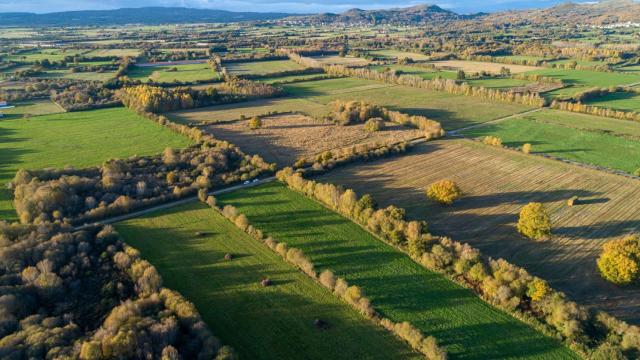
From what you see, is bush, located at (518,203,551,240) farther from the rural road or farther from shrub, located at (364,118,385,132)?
shrub, located at (364,118,385,132)

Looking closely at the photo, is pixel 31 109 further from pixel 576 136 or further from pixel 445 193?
pixel 576 136

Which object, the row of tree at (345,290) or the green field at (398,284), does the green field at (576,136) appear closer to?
the green field at (398,284)

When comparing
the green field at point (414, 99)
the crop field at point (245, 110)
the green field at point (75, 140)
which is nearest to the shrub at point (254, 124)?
the crop field at point (245, 110)

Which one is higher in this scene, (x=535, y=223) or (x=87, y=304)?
(x=535, y=223)

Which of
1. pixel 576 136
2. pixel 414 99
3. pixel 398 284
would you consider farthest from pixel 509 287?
pixel 414 99

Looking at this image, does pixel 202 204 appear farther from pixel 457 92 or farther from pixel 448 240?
pixel 457 92
